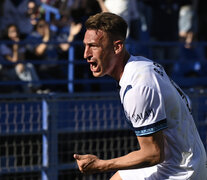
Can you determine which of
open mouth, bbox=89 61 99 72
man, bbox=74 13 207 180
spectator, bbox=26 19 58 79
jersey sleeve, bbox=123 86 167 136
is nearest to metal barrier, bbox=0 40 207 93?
spectator, bbox=26 19 58 79

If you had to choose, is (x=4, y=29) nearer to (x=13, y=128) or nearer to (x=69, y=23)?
(x=69, y=23)

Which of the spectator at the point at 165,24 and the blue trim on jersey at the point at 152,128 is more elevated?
the spectator at the point at 165,24

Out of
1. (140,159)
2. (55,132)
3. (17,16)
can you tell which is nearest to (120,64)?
(140,159)

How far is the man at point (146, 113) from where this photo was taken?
10.9 ft

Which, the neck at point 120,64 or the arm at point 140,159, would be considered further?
the neck at point 120,64

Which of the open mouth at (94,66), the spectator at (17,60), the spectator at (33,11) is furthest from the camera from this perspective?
the spectator at (33,11)

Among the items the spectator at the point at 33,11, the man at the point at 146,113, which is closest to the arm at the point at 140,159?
the man at the point at 146,113

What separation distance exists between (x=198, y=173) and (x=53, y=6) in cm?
631

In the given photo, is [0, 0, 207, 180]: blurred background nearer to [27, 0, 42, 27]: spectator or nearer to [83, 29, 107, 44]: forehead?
[27, 0, 42, 27]: spectator

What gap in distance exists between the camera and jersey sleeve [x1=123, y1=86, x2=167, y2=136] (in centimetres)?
330

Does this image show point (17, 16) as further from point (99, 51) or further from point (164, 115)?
point (164, 115)

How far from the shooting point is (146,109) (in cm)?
331

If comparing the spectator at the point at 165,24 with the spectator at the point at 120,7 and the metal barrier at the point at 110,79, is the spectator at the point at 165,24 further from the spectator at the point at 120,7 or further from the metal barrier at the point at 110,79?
the spectator at the point at 120,7

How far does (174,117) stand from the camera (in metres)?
3.51
